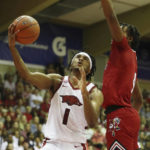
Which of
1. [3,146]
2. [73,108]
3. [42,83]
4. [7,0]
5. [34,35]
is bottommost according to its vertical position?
[3,146]

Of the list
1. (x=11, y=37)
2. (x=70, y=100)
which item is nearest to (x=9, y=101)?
(x=70, y=100)

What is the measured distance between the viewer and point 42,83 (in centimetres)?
423

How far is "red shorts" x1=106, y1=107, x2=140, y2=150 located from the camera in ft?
13.1

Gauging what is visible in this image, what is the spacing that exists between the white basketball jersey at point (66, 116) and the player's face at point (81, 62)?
0.24m

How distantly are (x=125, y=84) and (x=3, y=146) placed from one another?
576 centimetres

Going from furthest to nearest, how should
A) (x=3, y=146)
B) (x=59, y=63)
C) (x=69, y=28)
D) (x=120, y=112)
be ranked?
(x=69, y=28) < (x=59, y=63) < (x=3, y=146) < (x=120, y=112)

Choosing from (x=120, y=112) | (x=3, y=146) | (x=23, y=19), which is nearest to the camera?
(x=120, y=112)

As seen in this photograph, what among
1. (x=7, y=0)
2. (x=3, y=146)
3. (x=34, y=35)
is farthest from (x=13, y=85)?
(x=34, y=35)

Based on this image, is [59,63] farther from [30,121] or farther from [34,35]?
[34,35]

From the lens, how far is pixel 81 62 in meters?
4.52

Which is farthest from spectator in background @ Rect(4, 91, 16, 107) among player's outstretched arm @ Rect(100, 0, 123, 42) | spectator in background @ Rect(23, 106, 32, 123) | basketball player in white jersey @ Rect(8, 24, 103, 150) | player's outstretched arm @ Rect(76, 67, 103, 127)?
Result: player's outstretched arm @ Rect(100, 0, 123, 42)

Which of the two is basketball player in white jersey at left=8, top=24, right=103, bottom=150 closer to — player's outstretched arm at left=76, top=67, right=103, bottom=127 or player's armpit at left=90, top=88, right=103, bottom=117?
player's armpit at left=90, top=88, right=103, bottom=117

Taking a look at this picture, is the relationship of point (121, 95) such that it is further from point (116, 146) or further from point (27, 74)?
point (27, 74)

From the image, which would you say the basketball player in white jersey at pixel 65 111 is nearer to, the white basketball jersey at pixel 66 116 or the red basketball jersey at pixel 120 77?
the white basketball jersey at pixel 66 116
